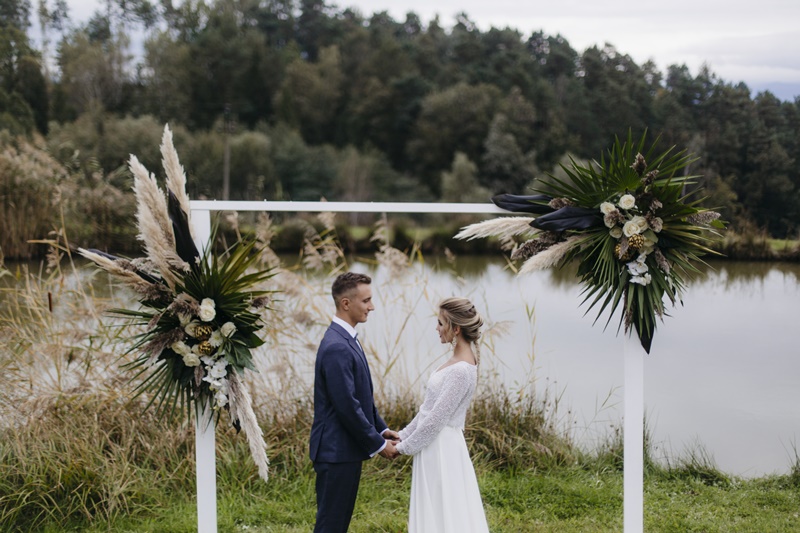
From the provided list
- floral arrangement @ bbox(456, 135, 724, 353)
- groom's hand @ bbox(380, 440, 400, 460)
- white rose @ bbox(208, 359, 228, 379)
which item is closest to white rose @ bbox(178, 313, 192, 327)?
white rose @ bbox(208, 359, 228, 379)

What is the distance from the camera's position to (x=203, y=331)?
3.42 meters

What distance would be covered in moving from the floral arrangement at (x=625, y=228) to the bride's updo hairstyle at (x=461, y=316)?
1.13 feet

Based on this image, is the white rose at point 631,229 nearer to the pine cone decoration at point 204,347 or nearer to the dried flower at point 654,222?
the dried flower at point 654,222

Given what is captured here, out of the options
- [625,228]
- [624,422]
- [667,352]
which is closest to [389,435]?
[624,422]

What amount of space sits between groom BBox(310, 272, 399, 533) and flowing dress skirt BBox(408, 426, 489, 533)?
0.24 m

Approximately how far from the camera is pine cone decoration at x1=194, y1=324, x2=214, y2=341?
Answer: 134 inches

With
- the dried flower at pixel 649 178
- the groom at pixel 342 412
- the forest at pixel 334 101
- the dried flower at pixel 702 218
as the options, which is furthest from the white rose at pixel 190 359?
the forest at pixel 334 101

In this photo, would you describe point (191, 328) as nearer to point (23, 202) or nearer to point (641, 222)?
point (641, 222)

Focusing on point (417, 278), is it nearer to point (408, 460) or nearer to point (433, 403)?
point (408, 460)

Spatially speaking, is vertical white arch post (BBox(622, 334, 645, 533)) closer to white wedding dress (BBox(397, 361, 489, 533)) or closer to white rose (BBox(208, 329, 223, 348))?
white wedding dress (BBox(397, 361, 489, 533))

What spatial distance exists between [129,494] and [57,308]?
224 centimetres

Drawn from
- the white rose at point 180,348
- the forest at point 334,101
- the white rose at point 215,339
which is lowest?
the white rose at point 180,348

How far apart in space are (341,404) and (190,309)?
31.6 inches

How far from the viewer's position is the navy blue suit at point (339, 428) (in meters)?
3.28
